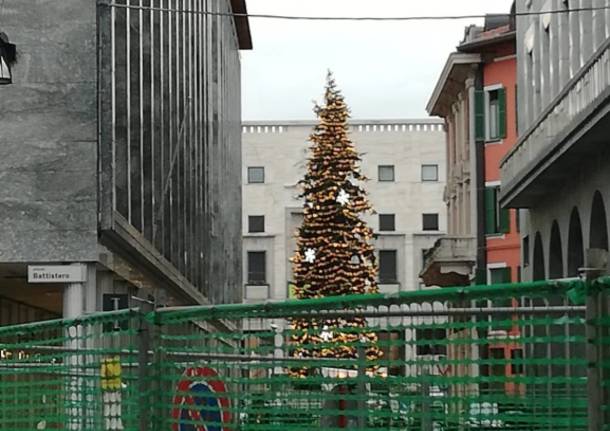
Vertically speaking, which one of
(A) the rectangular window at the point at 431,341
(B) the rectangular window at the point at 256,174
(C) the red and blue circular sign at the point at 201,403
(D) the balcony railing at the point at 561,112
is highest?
(B) the rectangular window at the point at 256,174

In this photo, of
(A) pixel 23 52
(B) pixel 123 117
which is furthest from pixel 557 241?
(A) pixel 23 52

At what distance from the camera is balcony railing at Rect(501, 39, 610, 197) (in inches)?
1042

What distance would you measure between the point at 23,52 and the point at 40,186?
229 cm

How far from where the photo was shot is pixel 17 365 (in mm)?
10617

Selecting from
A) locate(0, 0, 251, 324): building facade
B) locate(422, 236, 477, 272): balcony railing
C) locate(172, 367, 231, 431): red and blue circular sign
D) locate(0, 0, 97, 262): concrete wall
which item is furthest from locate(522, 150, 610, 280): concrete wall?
locate(172, 367, 231, 431): red and blue circular sign

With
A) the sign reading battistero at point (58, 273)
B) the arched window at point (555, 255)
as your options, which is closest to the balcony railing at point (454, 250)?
the arched window at point (555, 255)

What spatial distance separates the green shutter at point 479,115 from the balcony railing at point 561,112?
16.0 metres

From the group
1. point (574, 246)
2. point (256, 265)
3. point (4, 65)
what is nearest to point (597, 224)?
point (574, 246)

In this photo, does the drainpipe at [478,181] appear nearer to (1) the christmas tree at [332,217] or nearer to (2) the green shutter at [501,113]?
(2) the green shutter at [501,113]

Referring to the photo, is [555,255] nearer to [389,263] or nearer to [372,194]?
[389,263]

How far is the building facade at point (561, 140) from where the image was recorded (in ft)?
92.6

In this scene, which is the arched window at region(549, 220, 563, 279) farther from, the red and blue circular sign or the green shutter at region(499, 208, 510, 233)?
the red and blue circular sign

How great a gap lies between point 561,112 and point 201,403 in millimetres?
24084

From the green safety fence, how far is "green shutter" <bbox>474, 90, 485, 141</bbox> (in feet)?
160
